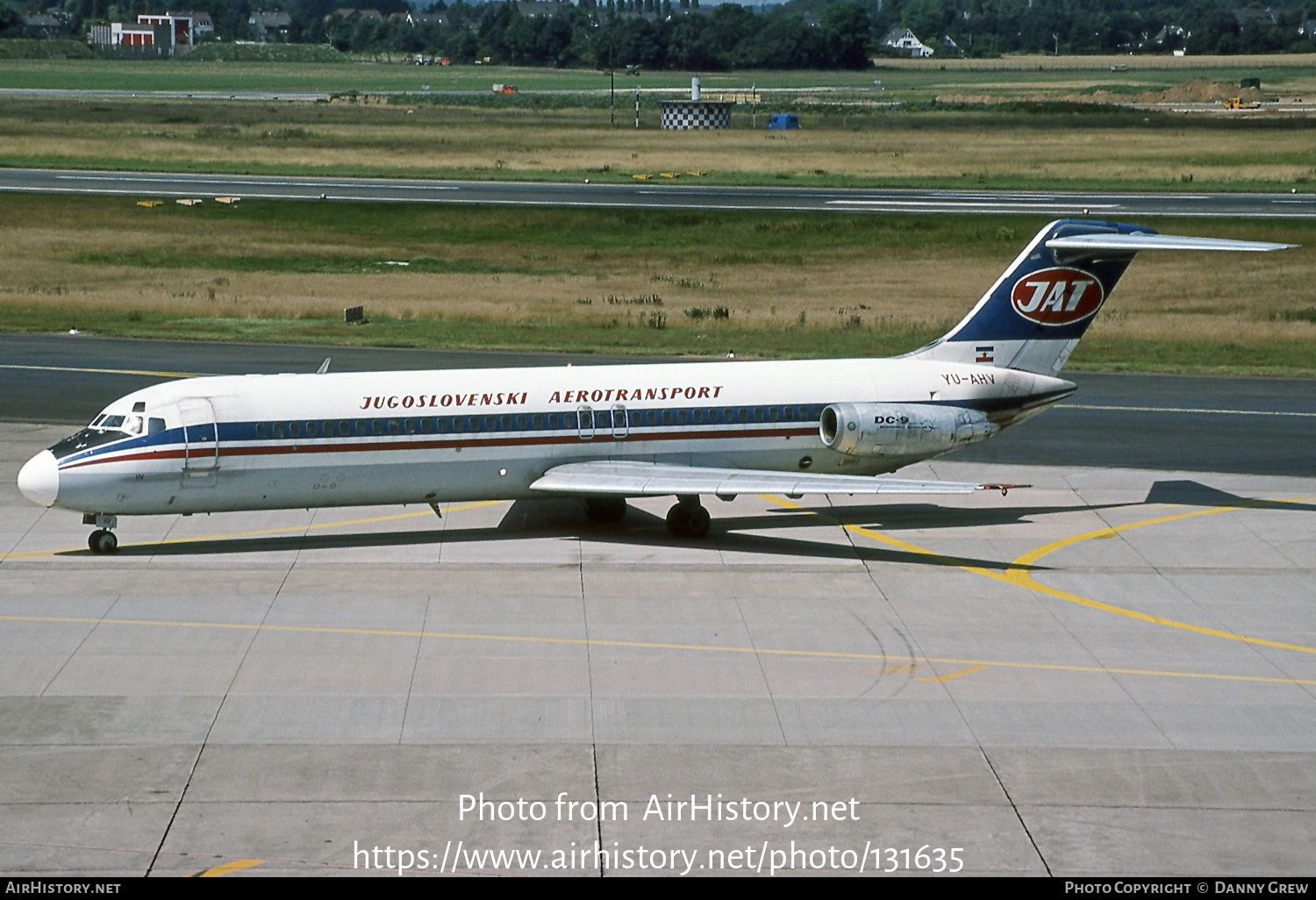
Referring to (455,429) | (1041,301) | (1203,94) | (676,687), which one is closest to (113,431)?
(455,429)

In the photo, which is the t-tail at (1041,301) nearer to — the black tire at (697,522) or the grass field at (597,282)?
the black tire at (697,522)

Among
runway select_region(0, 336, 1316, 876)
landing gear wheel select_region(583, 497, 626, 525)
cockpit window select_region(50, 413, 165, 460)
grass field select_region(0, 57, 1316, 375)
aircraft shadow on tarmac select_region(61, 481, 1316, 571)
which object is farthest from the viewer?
grass field select_region(0, 57, 1316, 375)

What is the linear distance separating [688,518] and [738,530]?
5.15 feet

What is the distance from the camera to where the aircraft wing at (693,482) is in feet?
105

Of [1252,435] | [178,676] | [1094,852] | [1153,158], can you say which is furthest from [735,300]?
[1153,158]

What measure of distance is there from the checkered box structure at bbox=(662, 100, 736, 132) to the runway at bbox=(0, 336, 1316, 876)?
111719 mm

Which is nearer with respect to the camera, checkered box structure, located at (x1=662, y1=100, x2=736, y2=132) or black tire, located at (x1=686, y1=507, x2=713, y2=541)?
black tire, located at (x1=686, y1=507, x2=713, y2=541)

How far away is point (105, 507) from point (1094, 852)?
20060 millimetres

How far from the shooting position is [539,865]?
18.4 metres

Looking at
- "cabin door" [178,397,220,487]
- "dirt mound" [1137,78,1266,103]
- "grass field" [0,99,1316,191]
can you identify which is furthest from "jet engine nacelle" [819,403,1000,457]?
"dirt mound" [1137,78,1266,103]

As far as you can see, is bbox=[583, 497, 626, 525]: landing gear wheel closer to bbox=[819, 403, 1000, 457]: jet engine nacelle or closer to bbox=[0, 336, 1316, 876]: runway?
bbox=[0, 336, 1316, 876]: runway

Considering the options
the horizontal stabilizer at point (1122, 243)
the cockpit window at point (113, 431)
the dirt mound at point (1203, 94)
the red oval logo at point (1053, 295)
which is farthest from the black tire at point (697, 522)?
the dirt mound at point (1203, 94)

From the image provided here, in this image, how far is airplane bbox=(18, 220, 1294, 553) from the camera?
31.2 metres

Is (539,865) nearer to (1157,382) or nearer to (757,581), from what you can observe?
(757,581)
